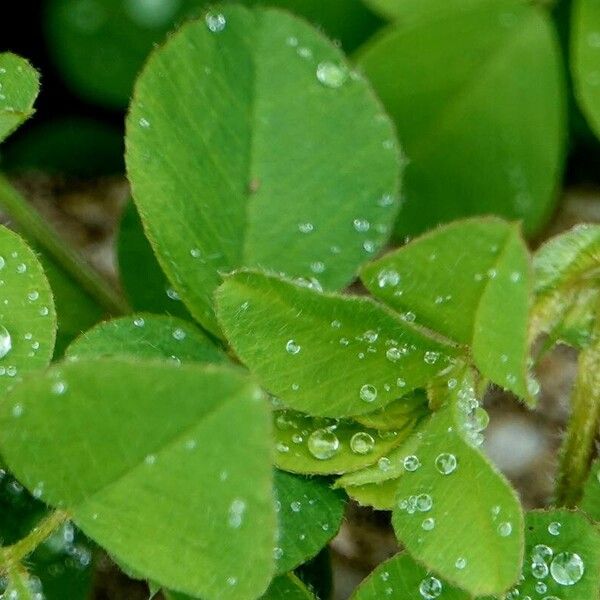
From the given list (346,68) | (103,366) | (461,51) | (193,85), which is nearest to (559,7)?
(461,51)

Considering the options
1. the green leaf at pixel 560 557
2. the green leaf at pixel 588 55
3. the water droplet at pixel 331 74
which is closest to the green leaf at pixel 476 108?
the green leaf at pixel 588 55

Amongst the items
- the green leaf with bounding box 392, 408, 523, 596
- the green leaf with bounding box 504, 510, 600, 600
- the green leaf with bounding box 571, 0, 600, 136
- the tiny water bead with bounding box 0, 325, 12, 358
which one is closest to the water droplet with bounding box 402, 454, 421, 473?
the green leaf with bounding box 392, 408, 523, 596

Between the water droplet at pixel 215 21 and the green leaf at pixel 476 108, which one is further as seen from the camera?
the green leaf at pixel 476 108

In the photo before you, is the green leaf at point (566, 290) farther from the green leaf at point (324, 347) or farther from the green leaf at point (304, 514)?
the green leaf at point (304, 514)

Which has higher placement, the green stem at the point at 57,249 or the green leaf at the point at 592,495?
the green stem at the point at 57,249

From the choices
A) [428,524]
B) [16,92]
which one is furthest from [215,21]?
[428,524]

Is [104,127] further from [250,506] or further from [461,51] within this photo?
[250,506]
